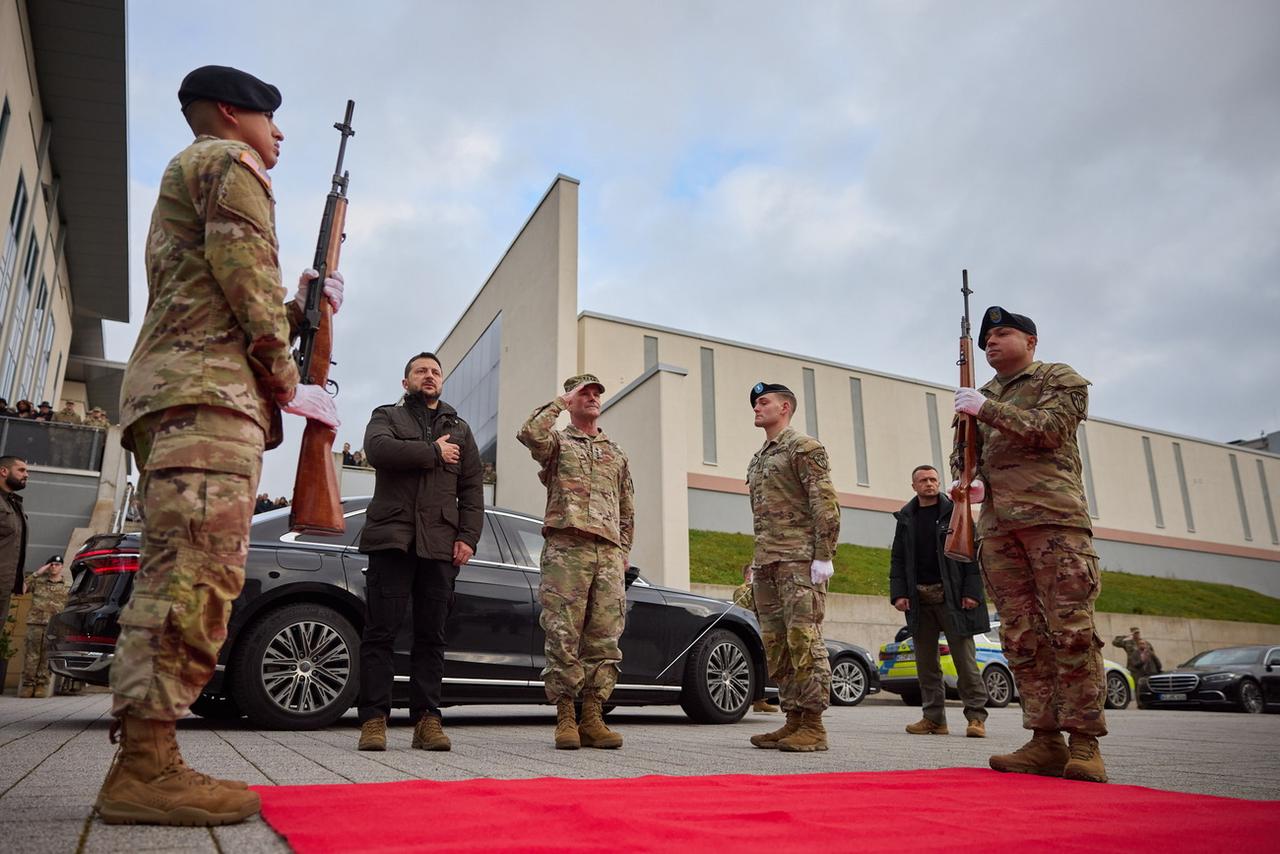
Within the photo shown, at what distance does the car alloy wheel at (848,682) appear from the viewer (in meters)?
13.8

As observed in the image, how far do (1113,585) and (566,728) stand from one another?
38.1m

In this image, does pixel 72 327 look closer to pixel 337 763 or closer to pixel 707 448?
pixel 707 448

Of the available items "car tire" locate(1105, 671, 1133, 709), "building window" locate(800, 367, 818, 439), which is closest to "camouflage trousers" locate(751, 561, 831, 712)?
"car tire" locate(1105, 671, 1133, 709)

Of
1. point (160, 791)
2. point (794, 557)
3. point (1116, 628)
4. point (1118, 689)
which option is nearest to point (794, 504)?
point (794, 557)

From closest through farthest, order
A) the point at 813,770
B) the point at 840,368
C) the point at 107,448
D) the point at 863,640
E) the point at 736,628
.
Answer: the point at 813,770 → the point at 736,628 → the point at 107,448 → the point at 863,640 → the point at 840,368

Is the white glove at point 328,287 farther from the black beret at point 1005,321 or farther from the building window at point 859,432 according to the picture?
the building window at point 859,432

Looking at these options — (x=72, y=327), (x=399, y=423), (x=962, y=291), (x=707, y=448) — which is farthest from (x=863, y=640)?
(x=72, y=327)

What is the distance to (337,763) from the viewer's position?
12.7 feet

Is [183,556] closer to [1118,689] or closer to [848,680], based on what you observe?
[848,680]

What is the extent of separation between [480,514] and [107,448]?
54.7ft

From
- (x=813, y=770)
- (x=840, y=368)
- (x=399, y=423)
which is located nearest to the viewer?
(x=813, y=770)

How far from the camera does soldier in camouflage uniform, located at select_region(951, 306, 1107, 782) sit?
164 inches

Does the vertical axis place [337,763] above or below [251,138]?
below

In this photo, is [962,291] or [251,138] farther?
[962,291]
